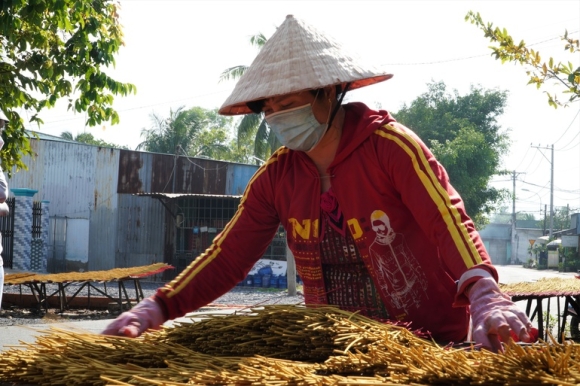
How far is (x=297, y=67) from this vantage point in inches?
117

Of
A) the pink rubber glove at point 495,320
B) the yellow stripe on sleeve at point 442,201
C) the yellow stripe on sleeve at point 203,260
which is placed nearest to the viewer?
the pink rubber glove at point 495,320

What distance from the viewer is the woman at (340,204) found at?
2.77 m

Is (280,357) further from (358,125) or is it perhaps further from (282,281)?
(282,281)

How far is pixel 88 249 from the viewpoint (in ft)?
91.7

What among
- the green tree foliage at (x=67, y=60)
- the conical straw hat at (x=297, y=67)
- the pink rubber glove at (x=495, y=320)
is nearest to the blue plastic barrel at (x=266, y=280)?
the green tree foliage at (x=67, y=60)

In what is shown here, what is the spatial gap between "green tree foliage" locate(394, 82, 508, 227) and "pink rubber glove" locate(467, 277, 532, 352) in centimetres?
3402

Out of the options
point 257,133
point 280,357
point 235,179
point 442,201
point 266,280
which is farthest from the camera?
point 235,179

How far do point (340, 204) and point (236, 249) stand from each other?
1.80ft

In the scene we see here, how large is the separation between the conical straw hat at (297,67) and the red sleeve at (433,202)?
27cm

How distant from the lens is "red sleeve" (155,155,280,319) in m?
3.23

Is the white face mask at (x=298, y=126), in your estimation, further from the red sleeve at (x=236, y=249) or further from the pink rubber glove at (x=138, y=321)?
the pink rubber glove at (x=138, y=321)

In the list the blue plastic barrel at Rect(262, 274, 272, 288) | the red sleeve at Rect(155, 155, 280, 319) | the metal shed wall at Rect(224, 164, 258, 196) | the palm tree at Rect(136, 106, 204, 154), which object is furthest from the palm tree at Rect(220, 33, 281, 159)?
the red sleeve at Rect(155, 155, 280, 319)

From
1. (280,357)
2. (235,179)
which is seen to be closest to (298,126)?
(280,357)

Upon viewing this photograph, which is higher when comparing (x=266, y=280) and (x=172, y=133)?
(x=172, y=133)
